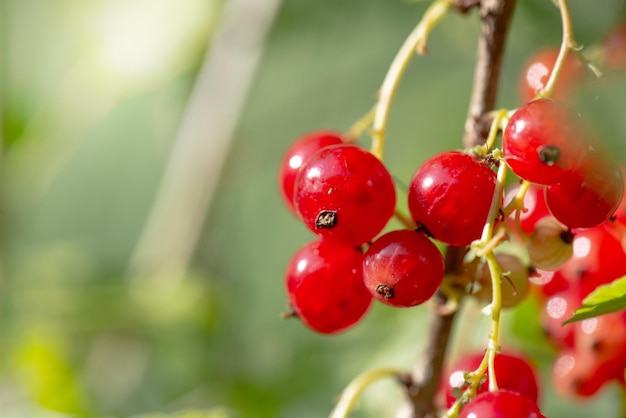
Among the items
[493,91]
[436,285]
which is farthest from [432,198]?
[493,91]

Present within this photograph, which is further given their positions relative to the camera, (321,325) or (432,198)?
(321,325)

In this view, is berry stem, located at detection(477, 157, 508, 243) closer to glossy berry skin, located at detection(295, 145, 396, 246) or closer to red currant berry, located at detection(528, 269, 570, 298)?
glossy berry skin, located at detection(295, 145, 396, 246)

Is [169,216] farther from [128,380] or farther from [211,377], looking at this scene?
[211,377]

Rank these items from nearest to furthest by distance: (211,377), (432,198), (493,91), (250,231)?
1. (432,198)
2. (493,91)
3. (211,377)
4. (250,231)

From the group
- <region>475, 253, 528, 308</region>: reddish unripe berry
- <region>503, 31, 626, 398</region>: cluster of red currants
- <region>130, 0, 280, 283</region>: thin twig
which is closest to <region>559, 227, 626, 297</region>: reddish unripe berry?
<region>503, 31, 626, 398</region>: cluster of red currants

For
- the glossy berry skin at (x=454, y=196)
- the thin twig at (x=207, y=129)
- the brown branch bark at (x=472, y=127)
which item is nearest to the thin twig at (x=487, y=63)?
the brown branch bark at (x=472, y=127)

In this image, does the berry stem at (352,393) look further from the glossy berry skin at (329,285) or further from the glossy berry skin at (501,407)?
the glossy berry skin at (501,407)

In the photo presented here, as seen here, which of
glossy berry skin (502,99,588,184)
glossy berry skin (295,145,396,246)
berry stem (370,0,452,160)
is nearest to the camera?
glossy berry skin (502,99,588,184)
